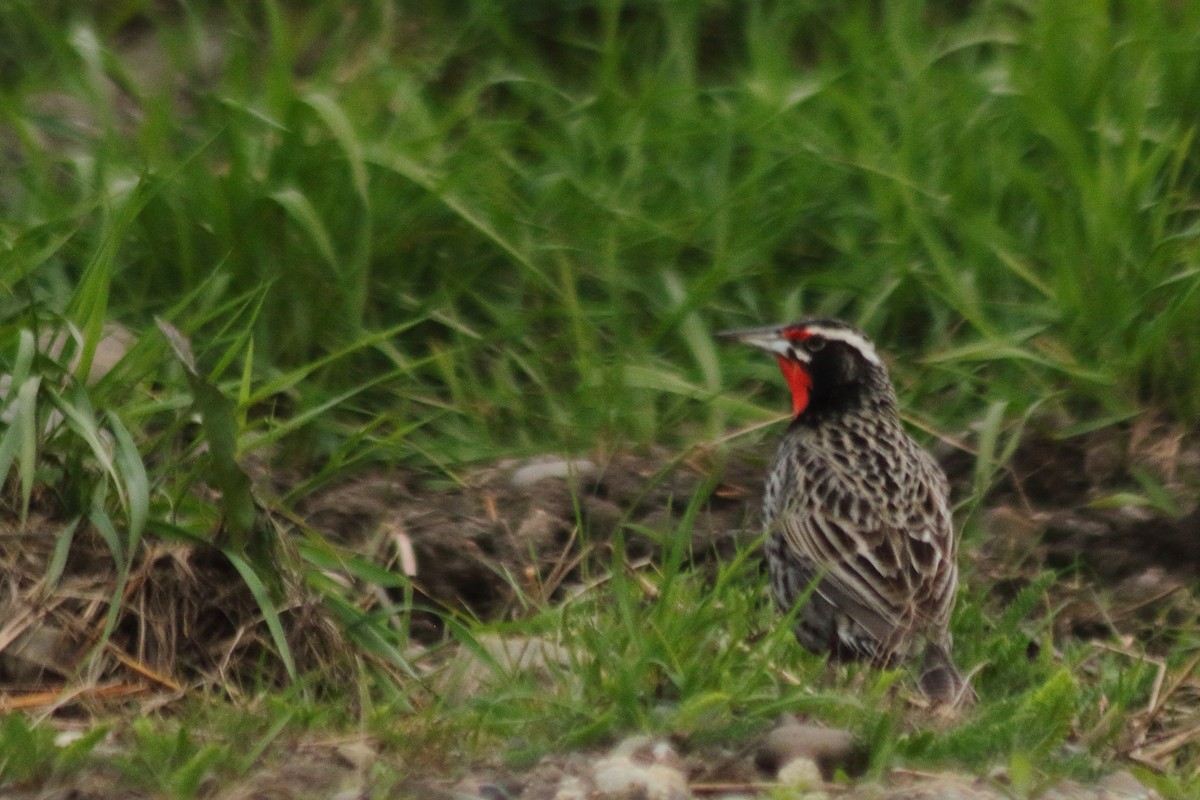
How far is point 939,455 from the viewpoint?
21.3ft

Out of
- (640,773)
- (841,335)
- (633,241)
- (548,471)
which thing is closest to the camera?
(640,773)

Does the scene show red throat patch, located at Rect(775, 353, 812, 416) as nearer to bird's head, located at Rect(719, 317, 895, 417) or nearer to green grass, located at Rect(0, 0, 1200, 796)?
bird's head, located at Rect(719, 317, 895, 417)

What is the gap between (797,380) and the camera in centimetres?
620

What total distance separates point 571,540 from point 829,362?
940mm

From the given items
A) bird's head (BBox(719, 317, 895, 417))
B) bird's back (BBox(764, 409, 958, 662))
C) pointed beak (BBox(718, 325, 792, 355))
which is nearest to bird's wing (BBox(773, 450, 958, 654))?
bird's back (BBox(764, 409, 958, 662))

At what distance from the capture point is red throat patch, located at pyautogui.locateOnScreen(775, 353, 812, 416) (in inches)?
243

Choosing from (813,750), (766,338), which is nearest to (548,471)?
(766,338)

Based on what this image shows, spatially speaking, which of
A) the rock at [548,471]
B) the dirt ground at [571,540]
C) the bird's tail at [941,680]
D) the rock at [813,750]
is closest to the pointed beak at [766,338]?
the dirt ground at [571,540]

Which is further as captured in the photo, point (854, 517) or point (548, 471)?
point (548, 471)

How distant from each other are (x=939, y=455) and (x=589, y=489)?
1.07m

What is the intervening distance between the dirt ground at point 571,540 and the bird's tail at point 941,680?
0.41 metres

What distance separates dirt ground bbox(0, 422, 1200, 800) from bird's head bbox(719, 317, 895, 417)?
0.38 m

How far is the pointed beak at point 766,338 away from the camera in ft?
20.2

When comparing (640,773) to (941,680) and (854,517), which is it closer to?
(941,680)
